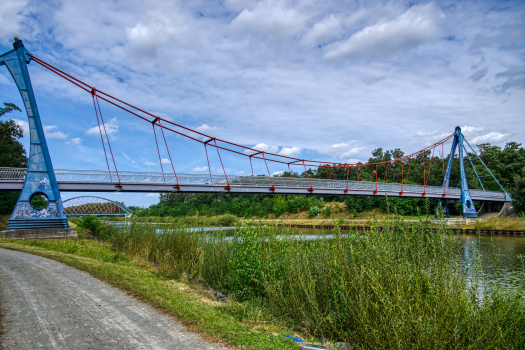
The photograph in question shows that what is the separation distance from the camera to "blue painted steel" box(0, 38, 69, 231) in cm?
1852

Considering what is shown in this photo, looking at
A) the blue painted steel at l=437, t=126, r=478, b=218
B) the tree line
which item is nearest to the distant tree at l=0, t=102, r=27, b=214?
the tree line

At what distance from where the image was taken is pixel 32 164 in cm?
1886

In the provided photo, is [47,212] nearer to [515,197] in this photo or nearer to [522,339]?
[522,339]

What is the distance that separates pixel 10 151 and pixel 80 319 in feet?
139

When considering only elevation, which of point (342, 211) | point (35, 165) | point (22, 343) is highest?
point (35, 165)

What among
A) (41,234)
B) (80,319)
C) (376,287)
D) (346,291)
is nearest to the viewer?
(376,287)

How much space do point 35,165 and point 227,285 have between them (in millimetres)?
17414

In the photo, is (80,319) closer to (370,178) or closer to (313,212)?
(313,212)

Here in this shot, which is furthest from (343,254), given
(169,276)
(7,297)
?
(7,297)

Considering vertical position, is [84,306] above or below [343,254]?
below

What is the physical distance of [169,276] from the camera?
8.75 m

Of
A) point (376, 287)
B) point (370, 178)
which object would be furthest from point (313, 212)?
point (376, 287)

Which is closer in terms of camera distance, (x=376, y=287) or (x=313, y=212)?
(x=376, y=287)

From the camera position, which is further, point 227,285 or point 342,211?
point 342,211
